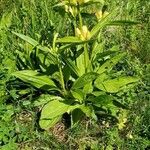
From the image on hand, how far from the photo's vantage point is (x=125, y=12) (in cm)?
513

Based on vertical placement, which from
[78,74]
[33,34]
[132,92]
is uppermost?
Answer: [33,34]

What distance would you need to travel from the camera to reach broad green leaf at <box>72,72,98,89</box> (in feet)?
11.9

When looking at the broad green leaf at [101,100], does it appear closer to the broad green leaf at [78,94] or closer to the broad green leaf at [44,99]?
the broad green leaf at [78,94]

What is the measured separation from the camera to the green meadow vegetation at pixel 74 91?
3.54 m

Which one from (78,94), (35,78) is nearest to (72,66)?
(78,94)

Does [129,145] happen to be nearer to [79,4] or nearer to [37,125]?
[37,125]

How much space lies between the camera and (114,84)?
3.90m

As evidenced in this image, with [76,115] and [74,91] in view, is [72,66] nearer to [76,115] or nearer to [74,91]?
[74,91]

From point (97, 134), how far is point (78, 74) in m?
0.55

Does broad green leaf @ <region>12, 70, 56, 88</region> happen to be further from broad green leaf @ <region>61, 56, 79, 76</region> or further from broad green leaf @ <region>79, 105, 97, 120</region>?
broad green leaf @ <region>79, 105, 97, 120</region>

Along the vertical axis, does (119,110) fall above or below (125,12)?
below

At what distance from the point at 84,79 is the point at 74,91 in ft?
0.59

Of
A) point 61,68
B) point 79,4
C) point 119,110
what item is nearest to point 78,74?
point 61,68

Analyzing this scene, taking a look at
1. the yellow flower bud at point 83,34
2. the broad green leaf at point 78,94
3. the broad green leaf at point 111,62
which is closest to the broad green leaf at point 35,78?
the broad green leaf at point 78,94
